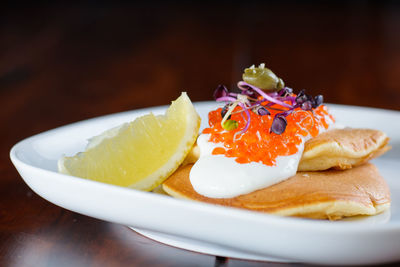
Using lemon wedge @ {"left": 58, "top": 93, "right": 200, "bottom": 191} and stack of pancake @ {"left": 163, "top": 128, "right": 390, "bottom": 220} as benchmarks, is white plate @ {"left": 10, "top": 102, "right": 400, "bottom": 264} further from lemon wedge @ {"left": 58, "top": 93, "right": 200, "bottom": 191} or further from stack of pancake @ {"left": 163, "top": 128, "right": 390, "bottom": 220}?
lemon wedge @ {"left": 58, "top": 93, "right": 200, "bottom": 191}

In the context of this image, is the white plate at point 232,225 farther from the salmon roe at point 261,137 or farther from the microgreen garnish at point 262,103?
the microgreen garnish at point 262,103

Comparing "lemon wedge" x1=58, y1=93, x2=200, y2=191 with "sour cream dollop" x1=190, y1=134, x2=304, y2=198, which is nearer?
"sour cream dollop" x1=190, y1=134, x2=304, y2=198

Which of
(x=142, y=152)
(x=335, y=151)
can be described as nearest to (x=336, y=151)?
(x=335, y=151)

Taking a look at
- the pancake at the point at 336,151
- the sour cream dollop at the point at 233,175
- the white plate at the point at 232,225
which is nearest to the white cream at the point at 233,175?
the sour cream dollop at the point at 233,175

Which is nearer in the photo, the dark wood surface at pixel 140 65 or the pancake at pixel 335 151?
the dark wood surface at pixel 140 65

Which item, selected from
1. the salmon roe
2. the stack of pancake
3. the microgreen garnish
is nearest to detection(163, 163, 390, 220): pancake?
the stack of pancake

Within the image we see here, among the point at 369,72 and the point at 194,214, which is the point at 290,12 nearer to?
the point at 369,72
